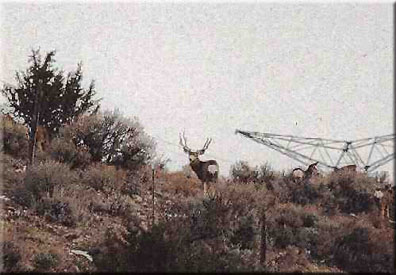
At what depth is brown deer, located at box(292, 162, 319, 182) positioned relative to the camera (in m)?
18.2

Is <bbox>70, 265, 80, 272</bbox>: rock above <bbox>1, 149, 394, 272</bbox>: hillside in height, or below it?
below

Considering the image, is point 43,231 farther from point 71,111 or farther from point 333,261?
point 71,111

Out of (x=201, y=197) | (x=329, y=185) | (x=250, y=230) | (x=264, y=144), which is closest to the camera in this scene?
(x=250, y=230)

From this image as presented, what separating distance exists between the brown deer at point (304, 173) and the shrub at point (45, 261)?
9916 millimetres

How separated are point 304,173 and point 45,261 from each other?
10941 millimetres

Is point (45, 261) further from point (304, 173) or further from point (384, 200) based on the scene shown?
point (304, 173)

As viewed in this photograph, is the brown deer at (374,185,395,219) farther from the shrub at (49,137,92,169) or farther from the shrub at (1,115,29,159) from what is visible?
the shrub at (1,115,29,159)

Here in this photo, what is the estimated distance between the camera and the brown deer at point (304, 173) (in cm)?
1822

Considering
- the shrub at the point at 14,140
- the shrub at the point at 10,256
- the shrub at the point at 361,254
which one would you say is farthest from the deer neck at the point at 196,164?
the shrub at the point at 10,256

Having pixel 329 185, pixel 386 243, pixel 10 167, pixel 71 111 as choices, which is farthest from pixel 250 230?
pixel 71 111

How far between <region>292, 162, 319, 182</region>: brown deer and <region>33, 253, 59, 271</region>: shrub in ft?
32.5

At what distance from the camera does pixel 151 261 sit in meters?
7.99

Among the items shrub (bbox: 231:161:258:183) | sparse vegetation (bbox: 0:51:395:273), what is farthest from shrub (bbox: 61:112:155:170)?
shrub (bbox: 231:161:258:183)

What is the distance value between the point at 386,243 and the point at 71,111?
37.9 feet
